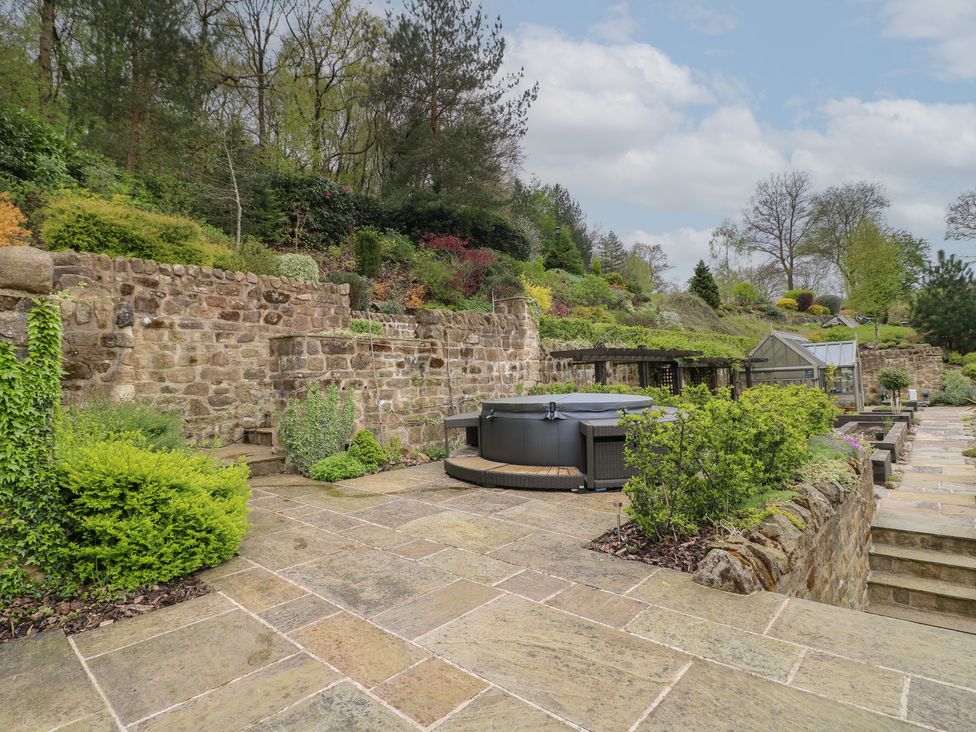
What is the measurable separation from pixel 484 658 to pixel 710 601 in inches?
47.1

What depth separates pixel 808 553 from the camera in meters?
3.31

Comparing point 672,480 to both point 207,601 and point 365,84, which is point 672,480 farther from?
Answer: point 365,84

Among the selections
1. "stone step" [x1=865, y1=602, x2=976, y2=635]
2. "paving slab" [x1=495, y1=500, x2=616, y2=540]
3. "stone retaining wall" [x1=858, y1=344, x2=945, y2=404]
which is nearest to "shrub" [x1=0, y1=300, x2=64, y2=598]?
"paving slab" [x1=495, y1=500, x2=616, y2=540]

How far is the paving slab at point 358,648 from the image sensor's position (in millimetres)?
1917

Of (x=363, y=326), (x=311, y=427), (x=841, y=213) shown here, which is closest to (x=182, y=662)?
(x=311, y=427)

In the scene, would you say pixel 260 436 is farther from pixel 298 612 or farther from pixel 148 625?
pixel 298 612

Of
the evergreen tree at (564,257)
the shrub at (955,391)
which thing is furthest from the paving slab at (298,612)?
the evergreen tree at (564,257)

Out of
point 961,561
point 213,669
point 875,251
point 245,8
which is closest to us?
point 213,669

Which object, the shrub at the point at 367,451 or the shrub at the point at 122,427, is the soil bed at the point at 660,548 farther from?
the shrub at the point at 367,451

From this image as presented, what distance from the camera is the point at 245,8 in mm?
17188

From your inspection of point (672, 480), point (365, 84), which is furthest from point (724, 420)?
point (365, 84)

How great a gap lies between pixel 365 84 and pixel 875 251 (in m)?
25.2

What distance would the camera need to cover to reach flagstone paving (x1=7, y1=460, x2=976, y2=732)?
164 cm

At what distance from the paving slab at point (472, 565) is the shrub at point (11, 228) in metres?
7.64
